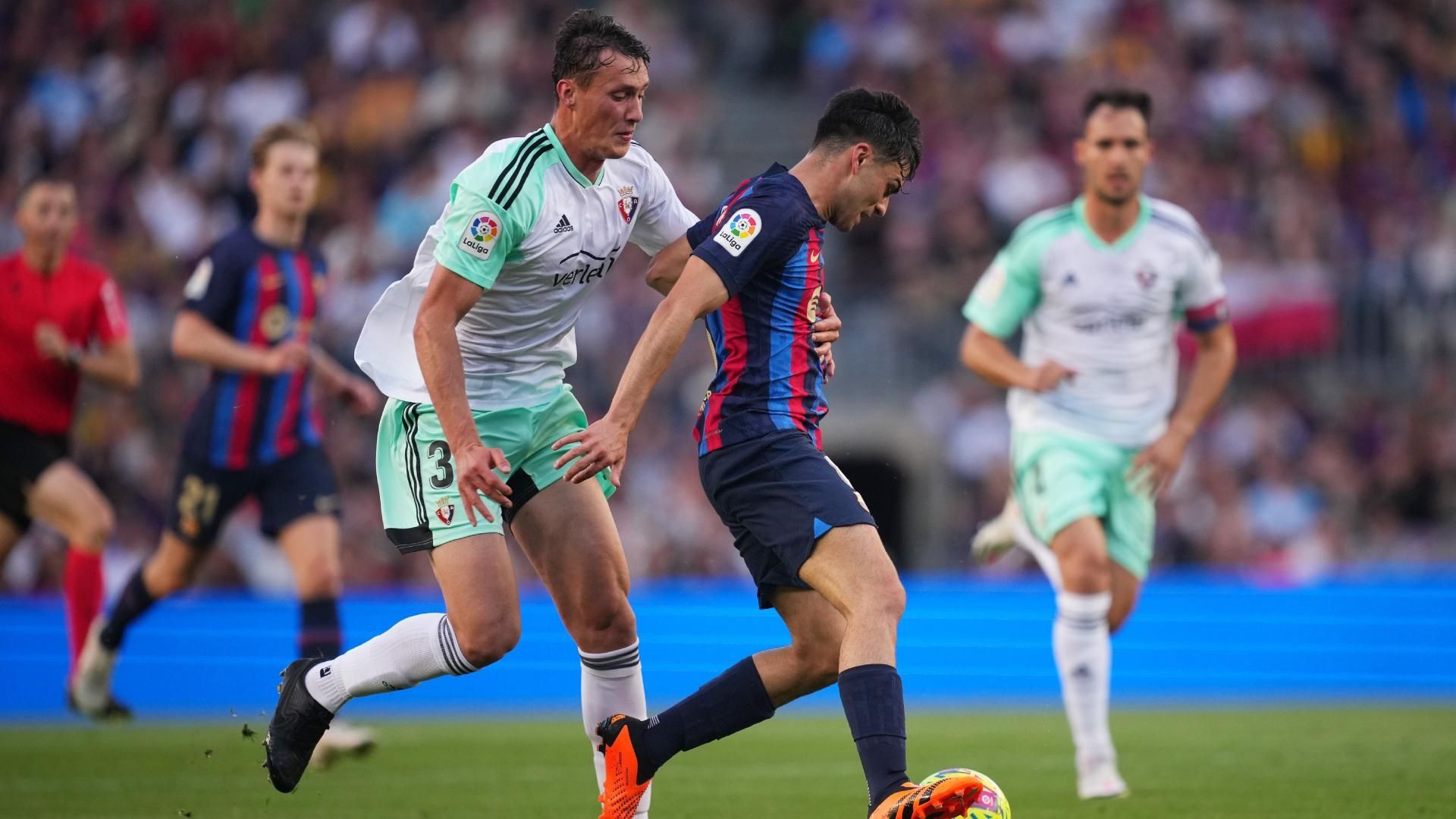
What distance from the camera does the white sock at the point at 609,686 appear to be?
6246 mm

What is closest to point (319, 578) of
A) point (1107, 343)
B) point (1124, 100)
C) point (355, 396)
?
point (355, 396)

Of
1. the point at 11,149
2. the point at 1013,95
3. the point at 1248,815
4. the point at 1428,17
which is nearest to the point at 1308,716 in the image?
the point at 1248,815

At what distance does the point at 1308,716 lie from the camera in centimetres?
1121

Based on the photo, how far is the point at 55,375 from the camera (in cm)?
1022

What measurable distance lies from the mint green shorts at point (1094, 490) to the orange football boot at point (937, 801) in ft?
10.6

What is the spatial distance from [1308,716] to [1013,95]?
989 centimetres

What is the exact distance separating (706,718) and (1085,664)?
2435mm

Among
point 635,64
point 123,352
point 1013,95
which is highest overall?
point 1013,95

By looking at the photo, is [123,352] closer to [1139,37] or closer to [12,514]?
[12,514]

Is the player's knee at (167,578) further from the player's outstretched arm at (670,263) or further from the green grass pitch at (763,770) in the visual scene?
the player's outstretched arm at (670,263)

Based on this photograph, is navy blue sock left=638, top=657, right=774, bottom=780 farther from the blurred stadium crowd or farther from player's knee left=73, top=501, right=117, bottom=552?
the blurred stadium crowd

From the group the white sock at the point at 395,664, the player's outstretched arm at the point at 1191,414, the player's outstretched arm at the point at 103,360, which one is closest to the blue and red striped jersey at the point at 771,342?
the white sock at the point at 395,664

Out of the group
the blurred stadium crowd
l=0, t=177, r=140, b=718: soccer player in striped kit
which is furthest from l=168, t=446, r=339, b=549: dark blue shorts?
the blurred stadium crowd

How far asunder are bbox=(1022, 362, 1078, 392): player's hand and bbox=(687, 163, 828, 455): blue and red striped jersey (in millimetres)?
2524
